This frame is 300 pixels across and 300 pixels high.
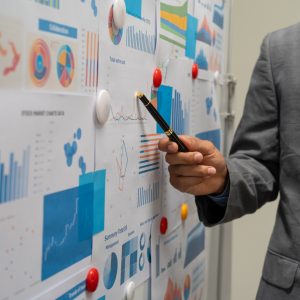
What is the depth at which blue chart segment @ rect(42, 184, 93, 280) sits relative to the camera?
1.42 feet

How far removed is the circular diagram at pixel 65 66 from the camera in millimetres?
432

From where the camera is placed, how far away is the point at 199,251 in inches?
37.9

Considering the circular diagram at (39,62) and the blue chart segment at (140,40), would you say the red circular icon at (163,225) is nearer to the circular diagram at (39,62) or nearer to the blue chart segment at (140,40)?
the blue chart segment at (140,40)

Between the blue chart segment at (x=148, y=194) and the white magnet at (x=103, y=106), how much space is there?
16 cm

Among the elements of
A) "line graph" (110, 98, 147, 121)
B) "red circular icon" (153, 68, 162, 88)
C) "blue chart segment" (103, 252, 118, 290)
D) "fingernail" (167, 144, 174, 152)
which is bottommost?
"blue chart segment" (103, 252, 118, 290)

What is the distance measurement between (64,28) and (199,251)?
660mm

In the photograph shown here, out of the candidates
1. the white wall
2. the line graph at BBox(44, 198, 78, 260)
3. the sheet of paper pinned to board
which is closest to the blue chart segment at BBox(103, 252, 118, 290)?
the sheet of paper pinned to board

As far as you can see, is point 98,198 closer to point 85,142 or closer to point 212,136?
point 85,142

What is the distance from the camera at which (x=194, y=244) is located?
36.0 inches

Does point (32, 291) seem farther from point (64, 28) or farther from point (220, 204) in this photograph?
point (220, 204)

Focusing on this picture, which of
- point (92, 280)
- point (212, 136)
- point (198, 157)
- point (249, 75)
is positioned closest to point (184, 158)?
point (198, 157)

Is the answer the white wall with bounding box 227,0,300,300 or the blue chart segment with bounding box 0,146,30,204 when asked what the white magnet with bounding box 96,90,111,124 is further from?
the white wall with bounding box 227,0,300,300

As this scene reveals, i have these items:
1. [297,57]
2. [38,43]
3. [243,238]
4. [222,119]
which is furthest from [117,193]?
[243,238]

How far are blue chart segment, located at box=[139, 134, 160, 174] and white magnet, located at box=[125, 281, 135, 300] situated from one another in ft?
0.52
